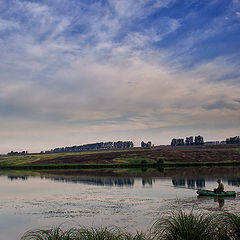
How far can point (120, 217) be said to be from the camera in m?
24.2

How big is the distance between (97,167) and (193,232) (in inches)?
3064

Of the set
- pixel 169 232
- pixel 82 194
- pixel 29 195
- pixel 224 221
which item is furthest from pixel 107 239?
pixel 29 195

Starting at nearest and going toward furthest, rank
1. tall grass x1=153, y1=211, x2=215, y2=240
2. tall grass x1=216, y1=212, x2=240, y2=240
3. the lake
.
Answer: tall grass x1=216, y1=212, x2=240, y2=240, tall grass x1=153, y1=211, x2=215, y2=240, the lake

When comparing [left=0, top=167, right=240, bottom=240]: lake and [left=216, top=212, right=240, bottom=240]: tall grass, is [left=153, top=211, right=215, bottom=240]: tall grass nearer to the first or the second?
[left=216, top=212, right=240, bottom=240]: tall grass

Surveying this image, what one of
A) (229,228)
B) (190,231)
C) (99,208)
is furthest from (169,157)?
(190,231)

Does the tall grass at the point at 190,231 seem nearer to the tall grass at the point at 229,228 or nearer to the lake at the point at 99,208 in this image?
the tall grass at the point at 229,228

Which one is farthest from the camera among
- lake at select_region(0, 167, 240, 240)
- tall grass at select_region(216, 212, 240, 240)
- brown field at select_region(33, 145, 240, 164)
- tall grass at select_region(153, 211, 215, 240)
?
brown field at select_region(33, 145, 240, 164)

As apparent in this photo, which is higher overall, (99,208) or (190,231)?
(190,231)

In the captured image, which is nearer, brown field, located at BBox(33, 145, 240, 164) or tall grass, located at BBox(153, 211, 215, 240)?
tall grass, located at BBox(153, 211, 215, 240)

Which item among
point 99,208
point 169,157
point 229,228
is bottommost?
point 99,208

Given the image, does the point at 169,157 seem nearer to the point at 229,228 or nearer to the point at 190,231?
the point at 229,228

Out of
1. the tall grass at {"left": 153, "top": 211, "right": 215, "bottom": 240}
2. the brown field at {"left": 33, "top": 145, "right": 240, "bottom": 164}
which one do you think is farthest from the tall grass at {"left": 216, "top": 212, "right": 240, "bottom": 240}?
the brown field at {"left": 33, "top": 145, "right": 240, "bottom": 164}

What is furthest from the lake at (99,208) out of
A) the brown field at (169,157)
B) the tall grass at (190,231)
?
the brown field at (169,157)

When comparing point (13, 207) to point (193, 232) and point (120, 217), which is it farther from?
point (193, 232)
